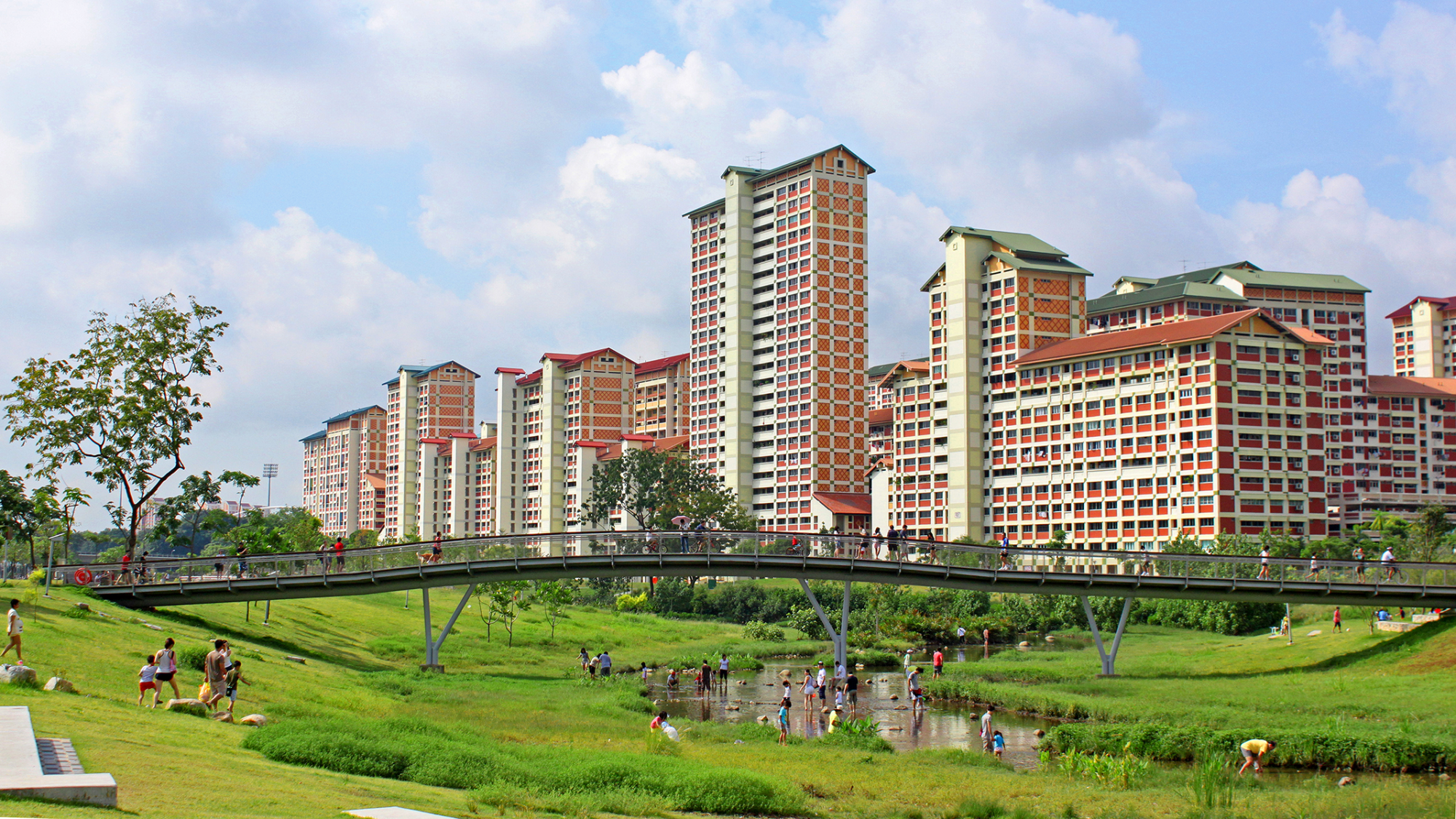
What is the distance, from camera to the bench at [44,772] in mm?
13625

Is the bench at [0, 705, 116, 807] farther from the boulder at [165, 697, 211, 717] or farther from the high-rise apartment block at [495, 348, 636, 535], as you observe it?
the high-rise apartment block at [495, 348, 636, 535]

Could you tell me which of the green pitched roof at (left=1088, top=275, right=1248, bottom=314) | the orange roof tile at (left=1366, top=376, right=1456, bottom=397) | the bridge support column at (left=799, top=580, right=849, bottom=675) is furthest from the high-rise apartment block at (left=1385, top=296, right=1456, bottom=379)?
the bridge support column at (left=799, top=580, right=849, bottom=675)

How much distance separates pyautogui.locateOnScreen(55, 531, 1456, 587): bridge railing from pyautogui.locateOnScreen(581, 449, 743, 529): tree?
6927cm

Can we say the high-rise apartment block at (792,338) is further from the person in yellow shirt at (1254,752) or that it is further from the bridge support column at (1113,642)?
the person in yellow shirt at (1254,752)

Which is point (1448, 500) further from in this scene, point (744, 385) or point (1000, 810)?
point (1000, 810)

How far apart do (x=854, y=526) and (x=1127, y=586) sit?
73.6m

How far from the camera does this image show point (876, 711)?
147 ft

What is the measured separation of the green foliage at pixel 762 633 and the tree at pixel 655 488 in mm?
36177

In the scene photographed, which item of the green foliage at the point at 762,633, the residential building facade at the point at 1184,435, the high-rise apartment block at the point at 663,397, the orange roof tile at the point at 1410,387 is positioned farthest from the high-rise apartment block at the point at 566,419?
the orange roof tile at the point at 1410,387

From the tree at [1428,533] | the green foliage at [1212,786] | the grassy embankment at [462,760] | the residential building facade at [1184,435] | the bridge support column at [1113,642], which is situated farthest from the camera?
the residential building facade at [1184,435]

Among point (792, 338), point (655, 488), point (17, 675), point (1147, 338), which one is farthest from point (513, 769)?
point (792, 338)

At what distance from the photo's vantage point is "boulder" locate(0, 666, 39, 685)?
24.5 metres

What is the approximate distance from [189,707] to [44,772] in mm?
10512

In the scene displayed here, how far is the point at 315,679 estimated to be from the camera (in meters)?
36.2
